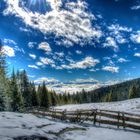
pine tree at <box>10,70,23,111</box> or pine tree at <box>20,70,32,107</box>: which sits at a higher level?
pine tree at <box>20,70,32,107</box>

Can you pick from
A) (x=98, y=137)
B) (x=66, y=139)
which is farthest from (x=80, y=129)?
(x=66, y=139)

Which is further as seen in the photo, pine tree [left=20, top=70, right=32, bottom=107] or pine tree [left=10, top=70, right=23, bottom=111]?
pine tree [left=20, top=70, right=32, bottom=107]

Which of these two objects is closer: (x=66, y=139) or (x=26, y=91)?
(x=66, y=139)

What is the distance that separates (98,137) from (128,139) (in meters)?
2.07

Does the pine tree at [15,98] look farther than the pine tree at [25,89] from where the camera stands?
No

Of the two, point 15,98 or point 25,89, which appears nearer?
point 15,98

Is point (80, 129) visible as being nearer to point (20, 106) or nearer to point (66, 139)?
point (66, 139)

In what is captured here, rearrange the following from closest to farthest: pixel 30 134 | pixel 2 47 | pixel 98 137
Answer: pixel 30 134, pixel 98 137, pixel 2 47

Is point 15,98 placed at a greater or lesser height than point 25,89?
lesser

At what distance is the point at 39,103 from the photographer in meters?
87.9

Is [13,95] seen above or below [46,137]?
above

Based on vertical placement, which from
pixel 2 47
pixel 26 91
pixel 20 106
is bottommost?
pixel 20 106

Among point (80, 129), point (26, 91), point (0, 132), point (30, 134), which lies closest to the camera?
point (0, 132)

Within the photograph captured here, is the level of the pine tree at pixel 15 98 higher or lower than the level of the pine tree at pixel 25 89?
lower
